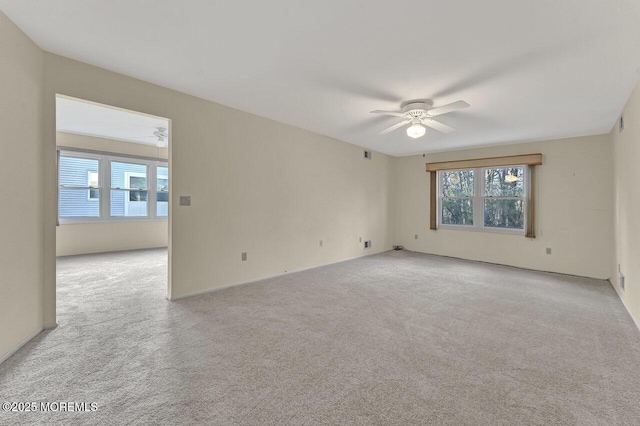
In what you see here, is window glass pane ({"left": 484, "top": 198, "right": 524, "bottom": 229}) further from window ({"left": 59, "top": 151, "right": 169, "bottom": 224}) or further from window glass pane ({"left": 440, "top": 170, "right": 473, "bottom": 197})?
window ({"left": 59, "top": 151, "right": 169, "bottom": 224})

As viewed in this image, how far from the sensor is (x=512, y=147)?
215 inches

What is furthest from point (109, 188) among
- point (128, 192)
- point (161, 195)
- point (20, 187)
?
point (20, 187)

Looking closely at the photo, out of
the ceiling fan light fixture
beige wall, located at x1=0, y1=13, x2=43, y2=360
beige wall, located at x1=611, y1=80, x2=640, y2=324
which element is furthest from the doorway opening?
beige wall, located at x1=611, y1=80, x2=640, y2=324

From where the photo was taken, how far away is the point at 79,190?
19.2ft

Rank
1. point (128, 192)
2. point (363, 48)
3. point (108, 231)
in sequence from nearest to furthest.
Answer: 1. point (363, 48)
2. point (108, 231)
3. point (128, 192)

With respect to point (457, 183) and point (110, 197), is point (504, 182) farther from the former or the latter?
point (110, 197)

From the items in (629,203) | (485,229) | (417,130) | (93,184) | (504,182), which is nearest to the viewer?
(629,203)

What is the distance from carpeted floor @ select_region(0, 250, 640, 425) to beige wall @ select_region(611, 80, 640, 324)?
0.32m

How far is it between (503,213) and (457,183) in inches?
44.1

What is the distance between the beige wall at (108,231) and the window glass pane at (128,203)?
0.24 metres

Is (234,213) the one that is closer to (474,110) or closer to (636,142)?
(474,110)

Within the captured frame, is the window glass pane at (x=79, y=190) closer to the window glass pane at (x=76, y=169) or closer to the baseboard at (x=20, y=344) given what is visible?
the window glass pane at (x=76, y=169)

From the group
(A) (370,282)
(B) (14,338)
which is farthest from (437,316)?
(B) (14,338)

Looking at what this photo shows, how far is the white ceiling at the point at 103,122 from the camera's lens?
4.15m
